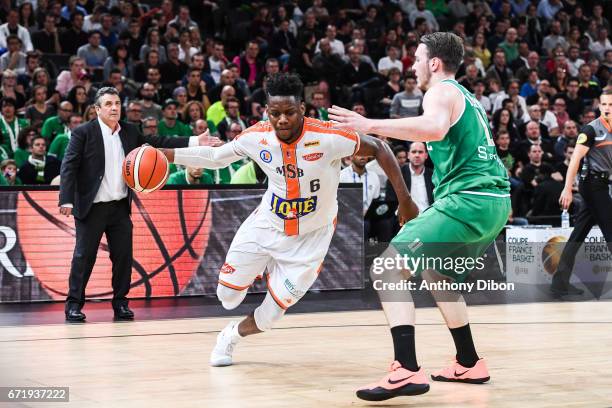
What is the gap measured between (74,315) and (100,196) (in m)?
1.16

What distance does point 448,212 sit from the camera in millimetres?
5719

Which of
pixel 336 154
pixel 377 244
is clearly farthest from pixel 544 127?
pixel 336 154

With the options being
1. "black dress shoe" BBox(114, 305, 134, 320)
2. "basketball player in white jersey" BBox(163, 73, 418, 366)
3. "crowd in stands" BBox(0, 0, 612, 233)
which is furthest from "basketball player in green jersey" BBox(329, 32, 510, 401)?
"crowd in stands" BBox(0, 0, 612, 233)

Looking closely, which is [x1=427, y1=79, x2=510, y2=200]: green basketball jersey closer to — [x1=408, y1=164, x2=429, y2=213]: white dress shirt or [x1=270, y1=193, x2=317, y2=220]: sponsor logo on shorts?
[x1=270, y1=193, x2=317, y2=220]: sponsor logo on shorts

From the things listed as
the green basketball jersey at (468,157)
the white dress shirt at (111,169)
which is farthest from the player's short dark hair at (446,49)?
the white dress shirt at (111,169)

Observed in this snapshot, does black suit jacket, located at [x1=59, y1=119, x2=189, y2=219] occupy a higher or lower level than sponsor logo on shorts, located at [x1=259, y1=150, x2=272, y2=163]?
lower

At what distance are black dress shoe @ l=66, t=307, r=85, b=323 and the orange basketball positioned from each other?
2609mm

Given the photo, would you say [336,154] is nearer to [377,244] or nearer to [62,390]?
[62,390]

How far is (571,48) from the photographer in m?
20.7

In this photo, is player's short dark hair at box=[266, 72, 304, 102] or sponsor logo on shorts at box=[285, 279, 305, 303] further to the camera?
sponsor logo on shorts at box=[285, 279, 305, 303]

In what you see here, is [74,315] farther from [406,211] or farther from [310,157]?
[406,211]

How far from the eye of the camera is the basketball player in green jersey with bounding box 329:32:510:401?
18.1ft

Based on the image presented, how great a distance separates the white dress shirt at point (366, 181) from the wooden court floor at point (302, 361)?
2.85 metres

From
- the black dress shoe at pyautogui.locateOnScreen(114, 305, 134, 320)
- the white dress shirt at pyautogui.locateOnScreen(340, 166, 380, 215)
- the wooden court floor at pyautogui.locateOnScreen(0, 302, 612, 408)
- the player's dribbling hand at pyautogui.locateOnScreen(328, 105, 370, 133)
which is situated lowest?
the black dress shoe at pyautogui.locateOnScreen(114, 305, 134, 320)
